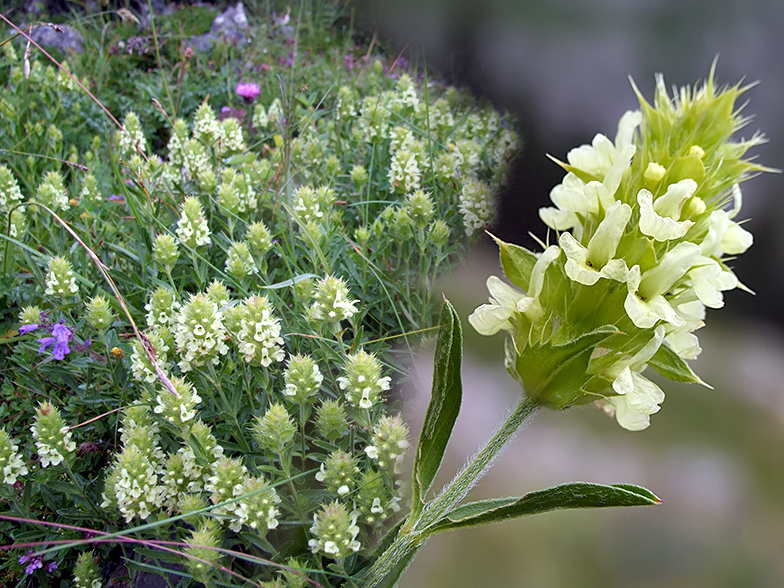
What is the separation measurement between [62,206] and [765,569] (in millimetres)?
1444

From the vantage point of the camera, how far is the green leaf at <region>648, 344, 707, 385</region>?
669mm

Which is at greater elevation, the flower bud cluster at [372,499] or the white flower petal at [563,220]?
the white flower petal at [563,220]

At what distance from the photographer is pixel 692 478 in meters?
1.04

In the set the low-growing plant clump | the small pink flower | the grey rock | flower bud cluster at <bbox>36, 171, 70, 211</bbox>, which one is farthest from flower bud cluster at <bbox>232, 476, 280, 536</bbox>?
the grey rock

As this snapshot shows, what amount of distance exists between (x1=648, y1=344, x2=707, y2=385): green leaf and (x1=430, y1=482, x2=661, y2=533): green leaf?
0.52 feet

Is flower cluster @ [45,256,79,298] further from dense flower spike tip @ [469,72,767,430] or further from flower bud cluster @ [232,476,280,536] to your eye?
dense flower spike tip @ [469,72,767,430]

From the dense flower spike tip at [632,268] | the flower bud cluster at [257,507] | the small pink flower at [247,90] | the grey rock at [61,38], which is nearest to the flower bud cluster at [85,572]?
the flower bud cluster at [257,507]

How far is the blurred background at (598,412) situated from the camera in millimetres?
900

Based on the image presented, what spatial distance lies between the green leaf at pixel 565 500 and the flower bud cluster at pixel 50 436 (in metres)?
0.49

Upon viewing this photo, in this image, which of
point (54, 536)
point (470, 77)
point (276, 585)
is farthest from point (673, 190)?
point (54, 536)

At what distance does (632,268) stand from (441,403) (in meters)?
0.25

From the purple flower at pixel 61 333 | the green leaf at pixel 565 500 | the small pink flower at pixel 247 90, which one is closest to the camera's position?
the green leaf at pixel 565 500

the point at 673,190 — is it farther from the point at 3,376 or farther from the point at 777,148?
the point at 3,376

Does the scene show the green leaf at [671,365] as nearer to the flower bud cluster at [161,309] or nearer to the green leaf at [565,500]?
the green leaf at [565,500]
